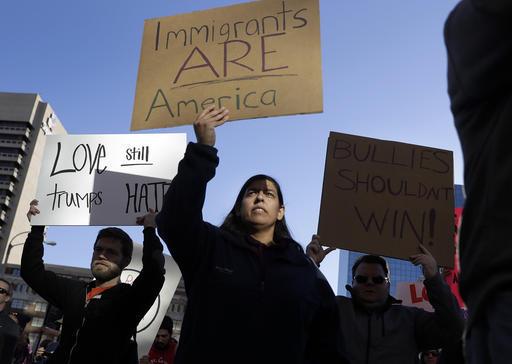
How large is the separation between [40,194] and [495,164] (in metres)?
3.93

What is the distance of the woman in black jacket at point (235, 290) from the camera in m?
2.02

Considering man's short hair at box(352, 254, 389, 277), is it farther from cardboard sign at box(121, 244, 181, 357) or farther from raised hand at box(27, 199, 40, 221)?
raised hand at box(27, 199, 40, 221)

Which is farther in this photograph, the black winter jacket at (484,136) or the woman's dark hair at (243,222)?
the woman's dark hair at (243,222)

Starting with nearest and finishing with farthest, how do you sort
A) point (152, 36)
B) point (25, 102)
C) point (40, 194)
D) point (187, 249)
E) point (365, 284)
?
point (187, 249) → point (365, 284) → point (152, 36) → point (40, 194) → point (25, 102)

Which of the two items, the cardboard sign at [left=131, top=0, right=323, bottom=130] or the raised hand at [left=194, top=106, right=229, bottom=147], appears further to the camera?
the cardboard sign at [left=131, top=0, right=323, bottom=130]

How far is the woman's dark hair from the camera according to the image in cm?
254

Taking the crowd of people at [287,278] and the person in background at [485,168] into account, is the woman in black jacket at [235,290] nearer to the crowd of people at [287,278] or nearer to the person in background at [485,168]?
the crowd of people at [287,278]

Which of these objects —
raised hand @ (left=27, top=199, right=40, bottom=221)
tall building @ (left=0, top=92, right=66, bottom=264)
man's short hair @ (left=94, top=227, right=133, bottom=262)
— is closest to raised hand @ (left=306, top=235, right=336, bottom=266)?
man's short hair @ (left=94, top=227, right=133, bottom=262)

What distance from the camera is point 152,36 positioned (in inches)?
147

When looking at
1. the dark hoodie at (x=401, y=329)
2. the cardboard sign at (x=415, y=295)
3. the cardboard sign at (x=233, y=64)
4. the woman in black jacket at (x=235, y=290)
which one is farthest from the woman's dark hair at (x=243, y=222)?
the cardboard sign at (x=415, y=295)

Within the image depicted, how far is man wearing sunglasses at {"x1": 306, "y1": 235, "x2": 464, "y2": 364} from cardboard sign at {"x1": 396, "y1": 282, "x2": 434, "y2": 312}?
240cm

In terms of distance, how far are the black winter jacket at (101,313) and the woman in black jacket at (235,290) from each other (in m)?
0.84

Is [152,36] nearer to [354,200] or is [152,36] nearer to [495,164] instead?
[354,200]

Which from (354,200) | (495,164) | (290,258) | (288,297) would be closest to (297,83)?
(354,200)
